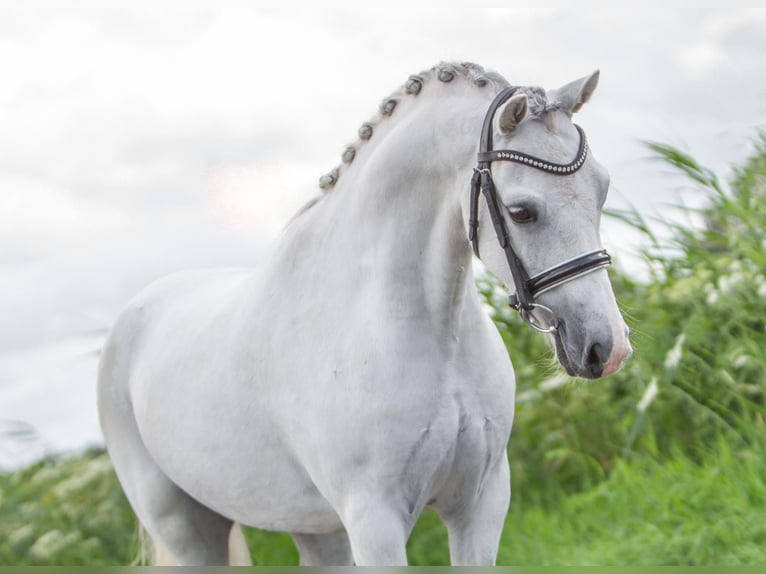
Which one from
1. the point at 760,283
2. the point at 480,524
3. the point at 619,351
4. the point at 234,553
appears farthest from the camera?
the point at 760,283

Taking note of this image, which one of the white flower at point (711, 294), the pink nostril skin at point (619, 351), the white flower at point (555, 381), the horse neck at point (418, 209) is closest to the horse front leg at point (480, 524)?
the horse neck at point (418, 209)

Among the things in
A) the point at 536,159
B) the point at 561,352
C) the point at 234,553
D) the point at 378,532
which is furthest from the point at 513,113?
the point at 234,553

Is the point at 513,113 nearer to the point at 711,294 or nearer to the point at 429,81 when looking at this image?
the point at 429,81

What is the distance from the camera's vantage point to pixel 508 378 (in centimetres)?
268

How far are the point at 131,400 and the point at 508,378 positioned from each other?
4.87 feet

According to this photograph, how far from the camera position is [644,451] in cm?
537

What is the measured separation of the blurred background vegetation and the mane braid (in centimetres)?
169

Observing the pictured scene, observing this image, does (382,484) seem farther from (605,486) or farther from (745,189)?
(745,189)

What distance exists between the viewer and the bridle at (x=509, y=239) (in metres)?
2.23

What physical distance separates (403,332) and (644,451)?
128 inches

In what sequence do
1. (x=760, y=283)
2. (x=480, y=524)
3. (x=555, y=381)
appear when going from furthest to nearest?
(x=760, y=283), (x=555, y=381), (x=480, y=524)

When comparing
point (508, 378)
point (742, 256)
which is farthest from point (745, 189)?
point (508, 378)

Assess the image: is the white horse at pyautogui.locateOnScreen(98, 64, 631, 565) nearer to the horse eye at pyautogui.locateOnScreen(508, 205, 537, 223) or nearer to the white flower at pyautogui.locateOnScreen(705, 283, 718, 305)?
the horse eye at pyautogui.locateOnScreen(508, 205, 537, 223)

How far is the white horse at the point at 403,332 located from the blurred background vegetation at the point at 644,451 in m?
1.58
